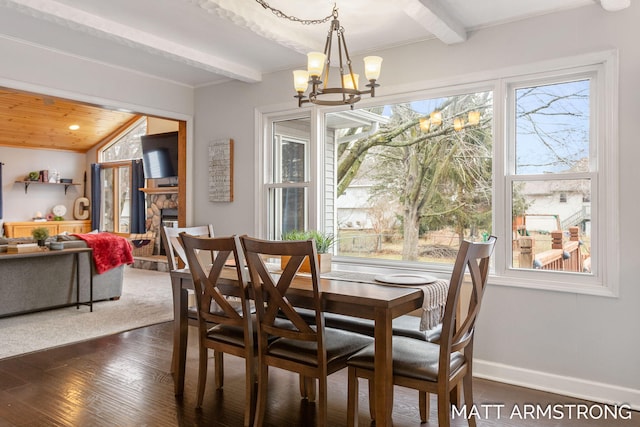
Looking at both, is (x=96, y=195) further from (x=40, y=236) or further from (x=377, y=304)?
(x=377, y=304)

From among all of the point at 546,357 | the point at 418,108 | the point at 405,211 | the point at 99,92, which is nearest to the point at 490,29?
the point at 418,108

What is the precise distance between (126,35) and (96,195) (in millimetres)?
7710

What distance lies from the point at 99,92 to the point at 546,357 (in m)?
4.33

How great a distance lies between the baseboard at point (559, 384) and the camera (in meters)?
2.91

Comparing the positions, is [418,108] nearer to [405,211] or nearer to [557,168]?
[405,211]

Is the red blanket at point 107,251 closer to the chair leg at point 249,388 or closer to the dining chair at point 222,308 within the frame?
the dining chair at point 222,308

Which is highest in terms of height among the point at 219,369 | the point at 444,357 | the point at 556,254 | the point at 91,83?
the point at 91,83

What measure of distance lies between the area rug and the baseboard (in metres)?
3.19

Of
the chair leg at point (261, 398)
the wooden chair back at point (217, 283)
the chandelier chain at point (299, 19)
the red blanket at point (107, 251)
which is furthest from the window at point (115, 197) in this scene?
the chair leg at point (261, 398)

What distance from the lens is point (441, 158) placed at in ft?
12.5

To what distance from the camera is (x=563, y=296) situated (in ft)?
10.3

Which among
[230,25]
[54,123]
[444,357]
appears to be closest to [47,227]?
[54,123]

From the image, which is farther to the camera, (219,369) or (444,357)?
(219,369)

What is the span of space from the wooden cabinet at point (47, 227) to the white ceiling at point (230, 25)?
20.9ft
